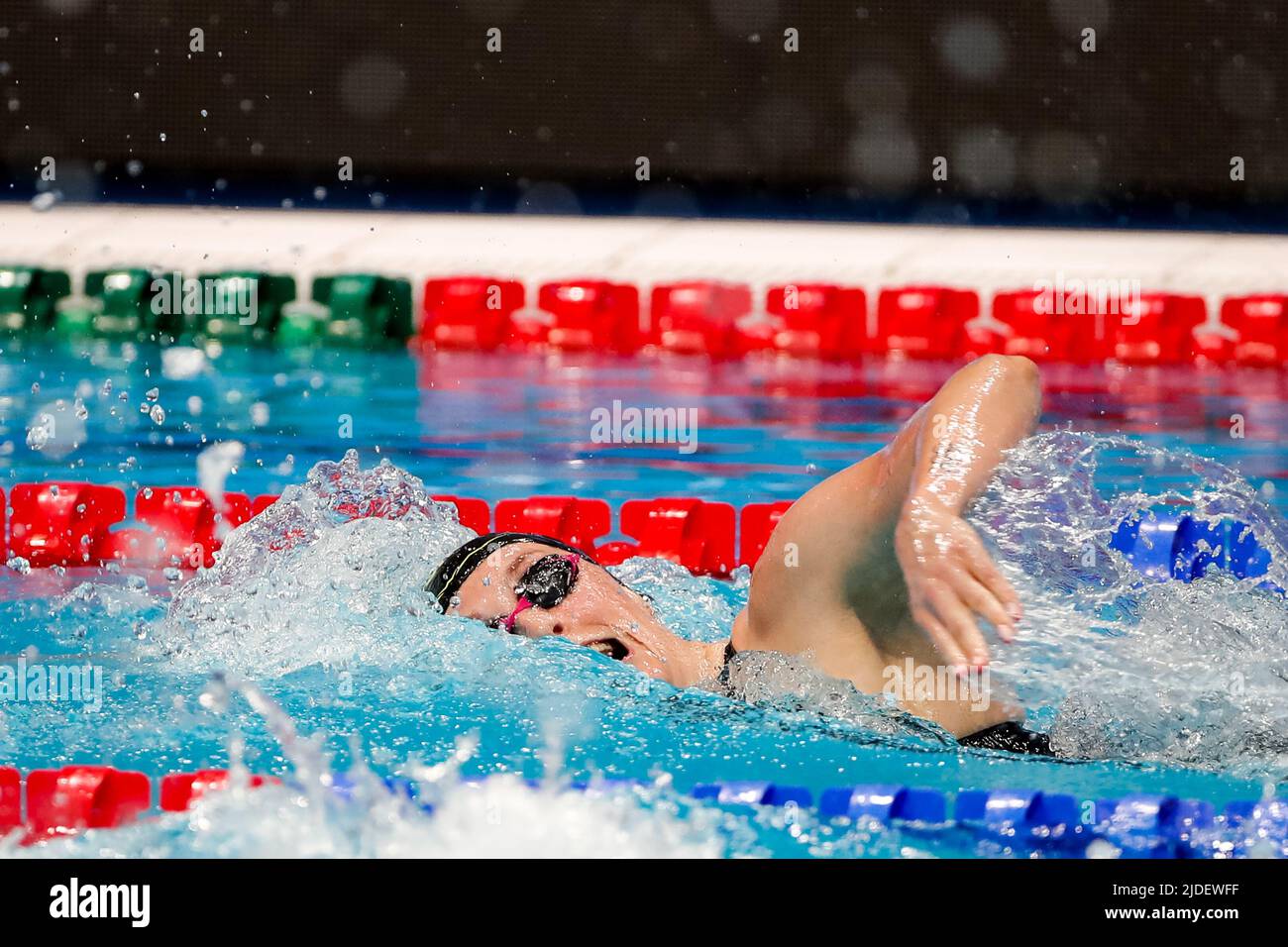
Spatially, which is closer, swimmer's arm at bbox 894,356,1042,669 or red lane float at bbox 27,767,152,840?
swimmer's arm at bbox 894,356,1042,669

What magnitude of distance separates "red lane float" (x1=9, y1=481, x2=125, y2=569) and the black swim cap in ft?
6.58

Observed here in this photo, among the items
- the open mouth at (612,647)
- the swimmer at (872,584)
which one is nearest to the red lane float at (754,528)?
the swimmer at (872,584)

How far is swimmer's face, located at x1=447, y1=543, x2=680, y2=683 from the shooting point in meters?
2.57

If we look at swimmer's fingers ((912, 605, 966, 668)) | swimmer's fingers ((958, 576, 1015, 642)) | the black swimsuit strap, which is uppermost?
swimmer's fingers ((958, 576, 1015, 642))

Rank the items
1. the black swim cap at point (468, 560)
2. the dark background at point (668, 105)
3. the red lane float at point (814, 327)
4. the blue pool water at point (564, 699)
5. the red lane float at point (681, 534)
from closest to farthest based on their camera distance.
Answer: the blue pool water at point (564, 699)
the black swim cap at point (468, 560)
the red lane float at point (681, 534)
the red lane float at point (814, 327)
the dark background at point (668, 105)

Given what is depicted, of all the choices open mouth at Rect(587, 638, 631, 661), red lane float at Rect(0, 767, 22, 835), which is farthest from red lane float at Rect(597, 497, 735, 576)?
red lane float at Rect(0, 767, 22, 835)

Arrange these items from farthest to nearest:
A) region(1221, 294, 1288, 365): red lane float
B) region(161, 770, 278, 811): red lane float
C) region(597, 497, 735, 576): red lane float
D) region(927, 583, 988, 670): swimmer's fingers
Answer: region(1221, 294, 1288, 365): red lane float → region(597, 497, 735, 576): red lane float → region(161, 770, 278, 811): red lane float → region(927, 583, 988, 670): swimmer's fingers

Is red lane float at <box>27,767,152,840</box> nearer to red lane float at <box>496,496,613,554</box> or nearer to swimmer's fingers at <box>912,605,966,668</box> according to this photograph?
swimmer's fingers at <box>912,605,966,668</box>

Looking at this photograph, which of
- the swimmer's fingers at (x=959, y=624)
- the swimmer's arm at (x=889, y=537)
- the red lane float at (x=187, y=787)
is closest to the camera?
the swimmer's fingers at (x=959, y=624)

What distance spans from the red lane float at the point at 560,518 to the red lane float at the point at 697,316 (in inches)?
122

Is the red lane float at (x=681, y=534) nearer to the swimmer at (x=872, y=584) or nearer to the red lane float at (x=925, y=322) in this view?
the swimmer at (x=872, y=584)

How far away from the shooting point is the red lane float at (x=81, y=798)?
95.3 inches

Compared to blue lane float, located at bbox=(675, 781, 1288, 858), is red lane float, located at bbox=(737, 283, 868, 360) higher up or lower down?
higher up

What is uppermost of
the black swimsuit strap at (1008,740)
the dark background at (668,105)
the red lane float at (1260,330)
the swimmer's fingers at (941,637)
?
the dark background at (668,105)
